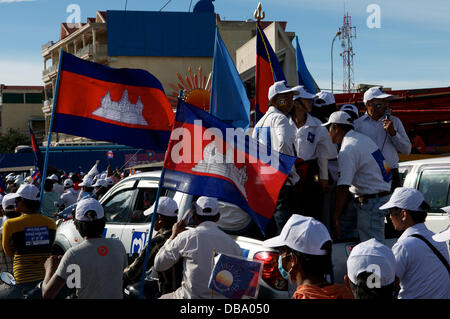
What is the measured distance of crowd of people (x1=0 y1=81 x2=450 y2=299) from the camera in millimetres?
3209

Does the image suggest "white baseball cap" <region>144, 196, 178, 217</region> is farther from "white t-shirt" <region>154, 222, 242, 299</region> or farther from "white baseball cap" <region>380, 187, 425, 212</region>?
"white baseball cap" <region>380, 187, 425, 212</region>

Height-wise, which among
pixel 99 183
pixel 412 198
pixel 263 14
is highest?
pixel 263 14

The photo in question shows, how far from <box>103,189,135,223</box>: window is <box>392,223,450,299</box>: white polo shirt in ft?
12.7

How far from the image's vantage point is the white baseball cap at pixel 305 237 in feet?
10.4

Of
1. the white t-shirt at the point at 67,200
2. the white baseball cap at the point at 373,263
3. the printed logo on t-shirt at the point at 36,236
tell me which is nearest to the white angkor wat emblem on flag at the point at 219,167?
the white baseball cap at the point at 373,263

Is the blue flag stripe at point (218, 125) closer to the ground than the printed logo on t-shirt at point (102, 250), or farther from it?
farther from it

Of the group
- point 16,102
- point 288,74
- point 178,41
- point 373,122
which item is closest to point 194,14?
point 178,41

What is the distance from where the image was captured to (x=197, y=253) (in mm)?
4418

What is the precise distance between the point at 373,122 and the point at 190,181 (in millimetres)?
2360

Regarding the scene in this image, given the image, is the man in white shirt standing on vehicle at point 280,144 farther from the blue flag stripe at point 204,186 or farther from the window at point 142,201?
the window at point 142,201

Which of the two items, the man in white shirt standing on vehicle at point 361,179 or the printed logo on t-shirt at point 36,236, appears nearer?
the man in white shirt standing on vehicle at point 361,179

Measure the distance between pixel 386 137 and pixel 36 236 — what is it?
143 inches

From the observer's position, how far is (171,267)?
15.8ft
